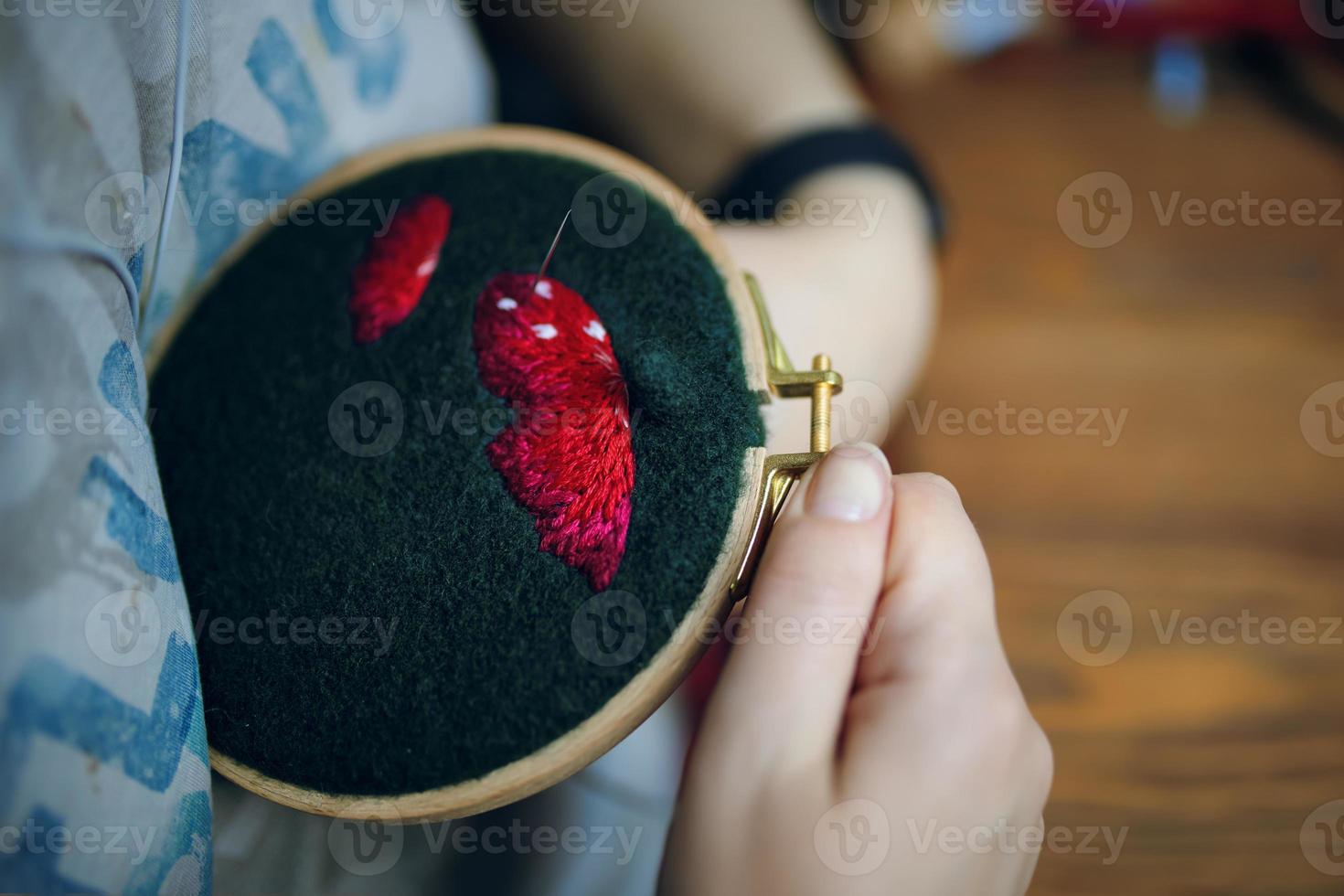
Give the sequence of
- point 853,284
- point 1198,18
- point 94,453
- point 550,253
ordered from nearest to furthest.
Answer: point 94,453 → point 550,253 → point 853,284 → point 1198,18

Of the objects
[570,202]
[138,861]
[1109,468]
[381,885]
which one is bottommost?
[381,885]

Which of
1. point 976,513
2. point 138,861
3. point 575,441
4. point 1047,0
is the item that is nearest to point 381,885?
point 138,861

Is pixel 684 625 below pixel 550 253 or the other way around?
below

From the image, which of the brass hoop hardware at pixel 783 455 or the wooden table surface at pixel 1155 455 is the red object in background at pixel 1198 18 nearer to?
the wooden table surface at pixel 1155 455

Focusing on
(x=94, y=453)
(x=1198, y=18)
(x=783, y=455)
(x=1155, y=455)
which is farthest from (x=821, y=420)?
(x=1198, y=18)

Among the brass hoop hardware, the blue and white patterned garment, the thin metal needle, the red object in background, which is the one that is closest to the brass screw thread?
the brass hoop hardware

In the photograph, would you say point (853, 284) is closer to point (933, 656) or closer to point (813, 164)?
point (813, 164)

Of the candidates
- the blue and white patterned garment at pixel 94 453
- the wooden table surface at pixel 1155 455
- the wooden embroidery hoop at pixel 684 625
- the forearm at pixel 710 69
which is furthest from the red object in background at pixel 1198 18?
the blue and white patterned garment at pixel 94 453

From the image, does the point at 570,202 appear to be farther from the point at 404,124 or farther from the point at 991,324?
the point at 991,324
